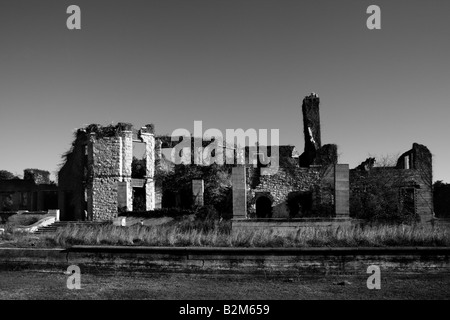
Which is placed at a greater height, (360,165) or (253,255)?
(360,165)

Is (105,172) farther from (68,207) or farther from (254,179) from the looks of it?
(254,179)

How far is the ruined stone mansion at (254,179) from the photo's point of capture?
87.9 feet

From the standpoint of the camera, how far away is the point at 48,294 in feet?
23.7

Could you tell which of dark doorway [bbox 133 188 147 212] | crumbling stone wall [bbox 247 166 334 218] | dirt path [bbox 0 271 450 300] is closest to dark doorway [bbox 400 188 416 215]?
crumbling stone wall [bbox 247 166 334 218]

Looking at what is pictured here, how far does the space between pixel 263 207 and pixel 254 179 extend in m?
2.10

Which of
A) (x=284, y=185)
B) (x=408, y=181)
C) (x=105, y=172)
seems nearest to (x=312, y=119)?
(x=284, y=185)

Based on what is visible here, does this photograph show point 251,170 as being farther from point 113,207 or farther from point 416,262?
point 416,262

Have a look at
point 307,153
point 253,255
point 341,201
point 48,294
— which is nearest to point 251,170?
point 307,153

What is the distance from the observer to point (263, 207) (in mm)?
29125

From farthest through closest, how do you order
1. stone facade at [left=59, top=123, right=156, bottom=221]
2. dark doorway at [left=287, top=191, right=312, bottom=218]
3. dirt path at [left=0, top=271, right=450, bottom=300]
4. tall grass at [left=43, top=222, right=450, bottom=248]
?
stone facade at [left=59, top=123, right=156, bottom=221] < dark doorway at [left=287, top=191, right=312, bottom=218] < tall grass at [left=43, top=222, right=450, bottom=248] < dirt path at [left=0, top=271, right=450, bottom=300]

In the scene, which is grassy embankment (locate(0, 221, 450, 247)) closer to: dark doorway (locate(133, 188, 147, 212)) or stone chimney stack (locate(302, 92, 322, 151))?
dark doorway (locate(133, 188, 147, 212))

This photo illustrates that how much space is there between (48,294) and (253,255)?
12.0 feet

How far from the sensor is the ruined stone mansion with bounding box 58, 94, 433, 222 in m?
26.8

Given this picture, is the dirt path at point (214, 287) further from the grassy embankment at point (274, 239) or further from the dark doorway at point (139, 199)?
the dark doorway at point (139, 199)
